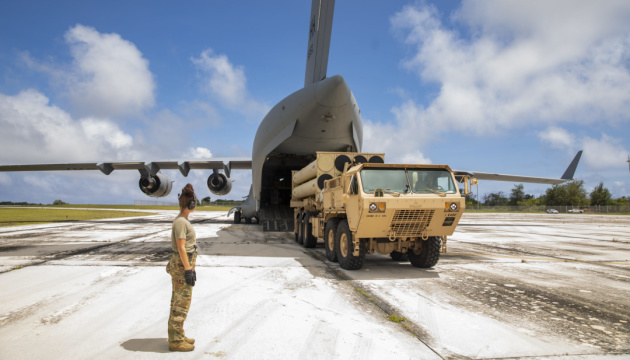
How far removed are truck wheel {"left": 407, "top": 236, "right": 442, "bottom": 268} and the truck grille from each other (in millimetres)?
532

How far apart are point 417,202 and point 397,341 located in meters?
3.66

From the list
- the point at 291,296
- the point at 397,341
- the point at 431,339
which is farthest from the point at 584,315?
the point at 291,296

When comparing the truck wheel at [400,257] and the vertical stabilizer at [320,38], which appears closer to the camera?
the truck wheel at [400,257]

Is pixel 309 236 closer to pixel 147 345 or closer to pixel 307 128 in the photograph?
pixel 307 128

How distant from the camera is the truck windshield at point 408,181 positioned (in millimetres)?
7082

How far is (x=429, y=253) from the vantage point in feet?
24.6

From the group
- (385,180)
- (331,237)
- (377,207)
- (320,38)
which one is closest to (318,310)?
(377,207)

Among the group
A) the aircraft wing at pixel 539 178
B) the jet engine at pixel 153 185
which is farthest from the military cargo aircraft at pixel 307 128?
the aircraft wing at pixel 539 178

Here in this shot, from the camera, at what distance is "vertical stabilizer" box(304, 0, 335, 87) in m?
12.9

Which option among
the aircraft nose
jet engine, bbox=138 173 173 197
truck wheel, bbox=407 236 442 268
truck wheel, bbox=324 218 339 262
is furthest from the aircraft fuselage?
jet engine, bbox=138 173 173 197

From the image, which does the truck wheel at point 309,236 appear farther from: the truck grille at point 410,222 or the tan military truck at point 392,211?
the truck grille at point 410,222

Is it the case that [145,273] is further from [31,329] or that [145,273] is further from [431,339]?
[431,339]

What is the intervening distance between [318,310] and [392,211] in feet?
9.13

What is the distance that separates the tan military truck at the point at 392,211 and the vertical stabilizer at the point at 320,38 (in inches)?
249
